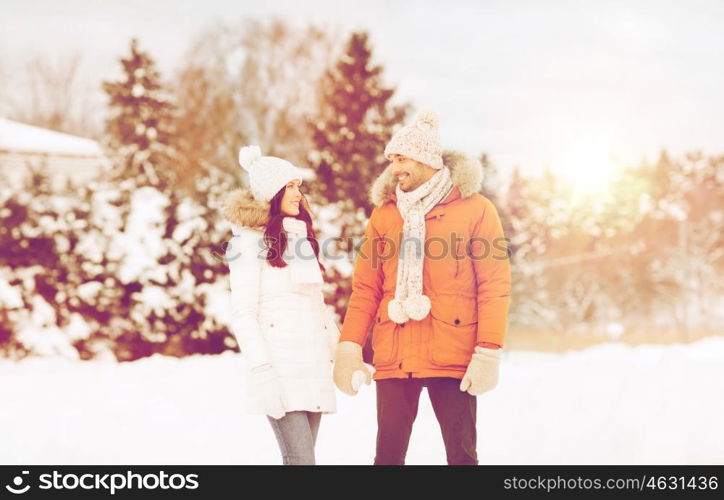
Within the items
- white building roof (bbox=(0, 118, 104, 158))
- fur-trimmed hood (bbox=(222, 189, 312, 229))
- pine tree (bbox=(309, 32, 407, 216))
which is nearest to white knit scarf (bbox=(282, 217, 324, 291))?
fur-trimmed hood (bbox=(222, 189, 312, 229))

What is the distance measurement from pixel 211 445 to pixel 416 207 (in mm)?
3335

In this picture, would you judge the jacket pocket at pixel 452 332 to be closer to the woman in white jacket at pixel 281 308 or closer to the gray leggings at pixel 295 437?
the woman in white jacket at pixel 281 308

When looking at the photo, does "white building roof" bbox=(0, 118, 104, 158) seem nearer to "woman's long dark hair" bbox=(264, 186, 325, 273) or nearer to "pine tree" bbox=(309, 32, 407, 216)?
"pine tree" bbox=(309, 32, 407, 216)

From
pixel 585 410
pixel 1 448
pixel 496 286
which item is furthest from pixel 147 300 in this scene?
pixel 496 286

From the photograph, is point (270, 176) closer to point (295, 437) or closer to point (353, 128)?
point (295, 437)

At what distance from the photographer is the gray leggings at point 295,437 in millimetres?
4414

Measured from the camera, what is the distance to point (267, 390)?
4.32 meters

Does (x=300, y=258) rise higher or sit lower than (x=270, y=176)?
lower

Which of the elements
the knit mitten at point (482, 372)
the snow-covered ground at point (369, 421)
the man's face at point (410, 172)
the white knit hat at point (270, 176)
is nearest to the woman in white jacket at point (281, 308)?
the white knit hat at point (270, 176)

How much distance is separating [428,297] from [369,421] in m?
3.50

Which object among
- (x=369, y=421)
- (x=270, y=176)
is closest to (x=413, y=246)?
(x=270, y=176)

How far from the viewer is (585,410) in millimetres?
7793

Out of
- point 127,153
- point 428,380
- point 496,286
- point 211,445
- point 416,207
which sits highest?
point 127,153
